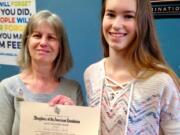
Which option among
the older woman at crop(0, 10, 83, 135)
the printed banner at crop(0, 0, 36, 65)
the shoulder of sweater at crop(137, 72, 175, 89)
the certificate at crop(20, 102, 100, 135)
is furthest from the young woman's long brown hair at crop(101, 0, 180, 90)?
the printed banner at crop(0, 0, 36, 65)

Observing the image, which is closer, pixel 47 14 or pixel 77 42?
pixel 47 14

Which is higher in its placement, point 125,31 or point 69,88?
point 125,31

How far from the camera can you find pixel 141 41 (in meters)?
1.20

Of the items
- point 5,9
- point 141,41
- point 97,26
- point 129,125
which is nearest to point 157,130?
point 129,125

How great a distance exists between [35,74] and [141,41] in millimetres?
539

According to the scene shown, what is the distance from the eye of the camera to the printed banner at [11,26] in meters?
Result: 2.65

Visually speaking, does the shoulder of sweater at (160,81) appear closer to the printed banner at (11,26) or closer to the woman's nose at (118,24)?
the woman's nose at (118,24)

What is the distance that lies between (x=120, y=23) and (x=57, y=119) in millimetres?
422

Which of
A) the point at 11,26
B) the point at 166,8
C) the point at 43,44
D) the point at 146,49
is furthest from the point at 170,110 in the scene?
the point at 11,26

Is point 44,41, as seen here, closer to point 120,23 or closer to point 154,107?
point 120,23

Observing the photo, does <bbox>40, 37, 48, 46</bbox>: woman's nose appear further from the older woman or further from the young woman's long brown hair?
the young woman's long brown hair

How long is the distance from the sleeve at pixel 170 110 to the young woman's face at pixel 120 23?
20cm

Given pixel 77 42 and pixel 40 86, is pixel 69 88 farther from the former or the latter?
pixel 77 42

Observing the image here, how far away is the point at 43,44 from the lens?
4.68 feet
